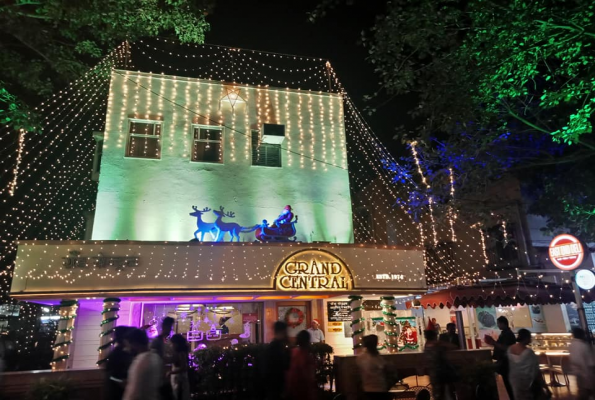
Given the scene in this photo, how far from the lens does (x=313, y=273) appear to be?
1131cm

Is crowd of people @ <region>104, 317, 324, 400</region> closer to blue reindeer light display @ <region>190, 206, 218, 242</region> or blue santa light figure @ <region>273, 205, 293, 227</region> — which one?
blue reindeer light display @ <region>190, 206, 218, 242</region>

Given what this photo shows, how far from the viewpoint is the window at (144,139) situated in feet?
41.6

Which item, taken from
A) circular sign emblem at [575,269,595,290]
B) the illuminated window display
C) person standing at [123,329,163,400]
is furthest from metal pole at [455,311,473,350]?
person standing at [123,329,163,400]

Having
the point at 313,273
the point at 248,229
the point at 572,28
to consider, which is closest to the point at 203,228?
the point at 248,229

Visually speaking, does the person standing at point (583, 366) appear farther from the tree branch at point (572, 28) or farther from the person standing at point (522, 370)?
the tree branch at point (572, 28)

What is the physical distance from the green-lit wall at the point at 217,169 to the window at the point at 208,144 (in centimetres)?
20

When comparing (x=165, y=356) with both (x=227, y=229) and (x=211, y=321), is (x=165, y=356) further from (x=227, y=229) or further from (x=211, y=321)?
(x=211, y=321)

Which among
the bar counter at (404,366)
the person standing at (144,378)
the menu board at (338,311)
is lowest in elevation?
the bar counter at (404,366)

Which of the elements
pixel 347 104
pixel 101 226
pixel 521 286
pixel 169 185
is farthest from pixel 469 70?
pixel 101 226

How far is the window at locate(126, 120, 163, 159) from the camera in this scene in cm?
1267

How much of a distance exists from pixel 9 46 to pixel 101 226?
17.1 feet

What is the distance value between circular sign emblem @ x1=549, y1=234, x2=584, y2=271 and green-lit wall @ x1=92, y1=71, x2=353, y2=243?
248 inches

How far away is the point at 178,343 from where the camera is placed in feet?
21.7

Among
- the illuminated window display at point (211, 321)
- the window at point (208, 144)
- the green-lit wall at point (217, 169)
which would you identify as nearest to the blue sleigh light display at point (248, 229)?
the green-lit wall at point (217, 169)
